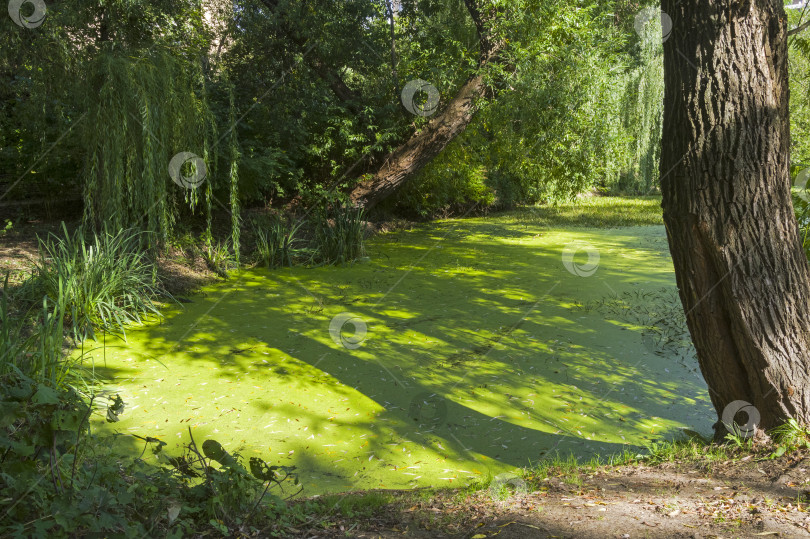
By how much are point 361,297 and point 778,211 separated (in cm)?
419

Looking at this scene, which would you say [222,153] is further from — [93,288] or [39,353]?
[39,353]

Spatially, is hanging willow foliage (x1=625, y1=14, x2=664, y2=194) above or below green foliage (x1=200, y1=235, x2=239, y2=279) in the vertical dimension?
above

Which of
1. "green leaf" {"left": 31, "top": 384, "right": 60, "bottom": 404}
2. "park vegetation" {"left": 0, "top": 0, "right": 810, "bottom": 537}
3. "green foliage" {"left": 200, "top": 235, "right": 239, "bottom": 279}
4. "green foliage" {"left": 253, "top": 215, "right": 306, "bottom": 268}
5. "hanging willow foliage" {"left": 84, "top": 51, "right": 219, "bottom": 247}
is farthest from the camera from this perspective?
"green foliage" {"left": 253, "top": 215, "right": 306, "bottom": 268}

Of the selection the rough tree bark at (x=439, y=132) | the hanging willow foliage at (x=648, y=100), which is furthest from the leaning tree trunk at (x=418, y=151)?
the hanging willow foliage at (x=648, y=100)

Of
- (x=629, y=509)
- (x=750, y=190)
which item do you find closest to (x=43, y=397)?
(x=629, y=509)

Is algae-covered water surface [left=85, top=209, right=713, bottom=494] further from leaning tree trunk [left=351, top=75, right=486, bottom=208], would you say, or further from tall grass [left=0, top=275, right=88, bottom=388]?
leaning tree trunk [left=351, top=75, right=486, bottom=208]

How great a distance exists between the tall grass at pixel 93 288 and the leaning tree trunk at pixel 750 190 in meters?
4.13

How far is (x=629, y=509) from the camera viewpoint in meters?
2.21

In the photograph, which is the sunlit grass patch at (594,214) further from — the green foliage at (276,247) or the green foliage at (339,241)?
the green foliage at (276,247)

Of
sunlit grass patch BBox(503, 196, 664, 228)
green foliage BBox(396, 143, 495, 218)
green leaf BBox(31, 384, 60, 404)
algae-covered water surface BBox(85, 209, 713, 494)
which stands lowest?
algae-covered water surface BBox(85, 209, 713, 494)

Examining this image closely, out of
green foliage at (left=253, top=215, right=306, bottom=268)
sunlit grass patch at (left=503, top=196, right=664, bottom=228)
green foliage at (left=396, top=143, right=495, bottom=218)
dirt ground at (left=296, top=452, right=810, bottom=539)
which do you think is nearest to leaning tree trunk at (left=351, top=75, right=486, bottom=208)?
green foliage at (left=396, top=143, right=495, bottom=218)

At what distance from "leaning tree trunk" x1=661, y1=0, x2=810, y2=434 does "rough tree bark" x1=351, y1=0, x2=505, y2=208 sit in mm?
5881

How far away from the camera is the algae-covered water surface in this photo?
334 centimetres

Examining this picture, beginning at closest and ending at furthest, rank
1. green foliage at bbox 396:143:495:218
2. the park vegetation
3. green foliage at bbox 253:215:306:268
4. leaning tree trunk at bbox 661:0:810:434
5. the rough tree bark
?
the park vegetation, leaning tree trunk at bbox 661:0:810:434, green foliage at bbox 253:215:306:268, the rough tree bark, green foliage at bbox 396:143:495:218
